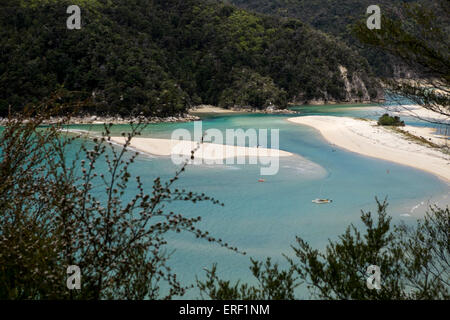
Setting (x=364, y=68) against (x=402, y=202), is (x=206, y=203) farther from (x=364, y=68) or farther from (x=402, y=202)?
(x=364, y=68)

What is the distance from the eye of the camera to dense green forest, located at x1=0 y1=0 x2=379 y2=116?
41625 mm

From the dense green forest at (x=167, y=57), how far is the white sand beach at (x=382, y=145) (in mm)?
4493

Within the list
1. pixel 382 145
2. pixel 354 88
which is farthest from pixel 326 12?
pixel 382 145

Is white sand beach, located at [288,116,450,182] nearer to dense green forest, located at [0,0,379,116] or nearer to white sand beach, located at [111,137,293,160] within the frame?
dense green forest, located at [0,0,379,116]

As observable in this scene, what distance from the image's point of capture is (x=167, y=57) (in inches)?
2530

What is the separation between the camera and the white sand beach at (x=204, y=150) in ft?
74.3

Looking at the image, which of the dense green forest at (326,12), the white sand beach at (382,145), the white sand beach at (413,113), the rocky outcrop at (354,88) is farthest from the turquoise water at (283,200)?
the dense green forest at (326,12)

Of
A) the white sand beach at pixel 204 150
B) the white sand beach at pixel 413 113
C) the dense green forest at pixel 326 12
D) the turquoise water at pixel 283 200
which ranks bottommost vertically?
the turquoise water at pixel 283 200

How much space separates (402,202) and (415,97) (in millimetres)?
8991

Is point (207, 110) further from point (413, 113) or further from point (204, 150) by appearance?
point (204, 150)

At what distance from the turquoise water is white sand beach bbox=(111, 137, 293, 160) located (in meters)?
1.64

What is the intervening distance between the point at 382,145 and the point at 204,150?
39.6 feet

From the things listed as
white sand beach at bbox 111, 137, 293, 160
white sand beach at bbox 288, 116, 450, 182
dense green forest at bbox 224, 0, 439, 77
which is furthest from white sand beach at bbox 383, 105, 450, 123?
dense green forest at bbox 224, 0, 439, 77

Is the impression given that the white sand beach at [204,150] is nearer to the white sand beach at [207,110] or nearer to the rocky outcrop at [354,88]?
the white sand beach at [207,110]
